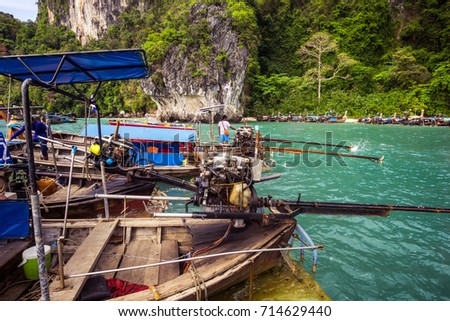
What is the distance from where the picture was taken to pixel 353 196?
9648 millimetres

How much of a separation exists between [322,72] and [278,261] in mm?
50632

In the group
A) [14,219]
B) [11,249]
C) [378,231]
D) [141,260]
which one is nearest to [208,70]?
[378,231]

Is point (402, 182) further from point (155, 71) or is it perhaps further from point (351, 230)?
point (155, 71)

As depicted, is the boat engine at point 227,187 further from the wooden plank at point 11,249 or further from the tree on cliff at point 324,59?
the tree on cliff at point 324,59

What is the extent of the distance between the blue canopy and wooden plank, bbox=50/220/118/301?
2402 mm

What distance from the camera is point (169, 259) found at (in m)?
3.79

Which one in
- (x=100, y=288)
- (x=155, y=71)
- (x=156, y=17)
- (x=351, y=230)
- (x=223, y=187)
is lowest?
(x=351, y=230)

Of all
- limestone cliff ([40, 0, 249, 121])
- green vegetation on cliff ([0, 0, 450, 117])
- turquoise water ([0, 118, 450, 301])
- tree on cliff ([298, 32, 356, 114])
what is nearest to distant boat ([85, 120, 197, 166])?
turquoise water ([0, 118, 450, 301])

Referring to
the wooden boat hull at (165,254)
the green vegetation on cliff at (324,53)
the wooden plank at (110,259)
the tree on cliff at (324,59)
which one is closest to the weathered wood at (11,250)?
the wooden boat hull at (165,254)

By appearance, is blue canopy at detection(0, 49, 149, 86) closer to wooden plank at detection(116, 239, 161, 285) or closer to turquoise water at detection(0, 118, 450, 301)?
wooden plank at detection(116, 239, 161, 285)

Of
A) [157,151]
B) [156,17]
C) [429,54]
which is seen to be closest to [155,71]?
[156,17]

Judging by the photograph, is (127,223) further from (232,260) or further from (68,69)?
(68,69)

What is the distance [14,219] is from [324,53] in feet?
187

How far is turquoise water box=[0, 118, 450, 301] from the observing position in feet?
15.8
